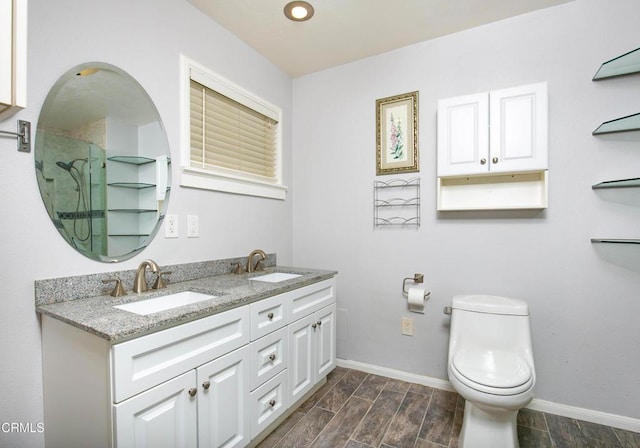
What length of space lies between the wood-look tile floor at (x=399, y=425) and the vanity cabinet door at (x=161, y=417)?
60cm

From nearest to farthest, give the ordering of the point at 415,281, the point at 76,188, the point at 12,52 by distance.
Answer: the point at 12,52 → the point at 76,188 → the point at 415,281

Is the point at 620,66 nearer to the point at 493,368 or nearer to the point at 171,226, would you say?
the point at 493,368

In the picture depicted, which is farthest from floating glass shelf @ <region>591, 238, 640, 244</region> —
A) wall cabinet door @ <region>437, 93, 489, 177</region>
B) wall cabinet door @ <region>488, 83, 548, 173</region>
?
wall cabinet door @ <region>437, 93, 489, 177</region>

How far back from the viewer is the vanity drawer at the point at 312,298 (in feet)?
6.14

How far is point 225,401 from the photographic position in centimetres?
138

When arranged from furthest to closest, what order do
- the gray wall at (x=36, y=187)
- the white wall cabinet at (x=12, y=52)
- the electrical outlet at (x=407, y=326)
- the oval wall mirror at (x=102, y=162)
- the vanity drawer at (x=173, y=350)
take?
the electrical outlet at (x=407, y=326) < the oval wall mirror at (x=102, y=162) < the gray wall at (x=36, y=187) < the vanity drawer at (x=173, y=350) < the white wall cabinet at (x=12, y=52)

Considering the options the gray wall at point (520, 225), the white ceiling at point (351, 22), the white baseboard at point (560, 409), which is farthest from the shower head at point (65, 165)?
the white baseboard at point (560, 409)

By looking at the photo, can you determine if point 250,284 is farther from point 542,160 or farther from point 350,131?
point 542,160

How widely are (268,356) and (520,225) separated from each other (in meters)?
1.71

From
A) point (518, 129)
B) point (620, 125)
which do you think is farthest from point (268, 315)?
point (620, 125)

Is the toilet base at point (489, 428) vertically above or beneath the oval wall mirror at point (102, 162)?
beneath

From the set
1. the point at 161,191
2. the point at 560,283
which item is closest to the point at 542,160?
the point at 560,283

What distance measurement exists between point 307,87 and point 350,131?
601 millimetres

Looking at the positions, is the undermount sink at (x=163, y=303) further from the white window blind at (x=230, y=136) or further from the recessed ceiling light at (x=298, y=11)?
the recessed ceiling light at (x=298, y=11)
